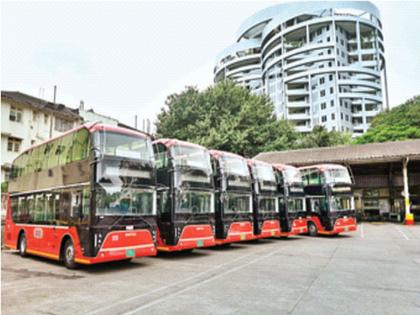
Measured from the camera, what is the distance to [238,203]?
46.8 feet

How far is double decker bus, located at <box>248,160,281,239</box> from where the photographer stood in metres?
15.5

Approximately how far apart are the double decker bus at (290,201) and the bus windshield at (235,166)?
144 inches

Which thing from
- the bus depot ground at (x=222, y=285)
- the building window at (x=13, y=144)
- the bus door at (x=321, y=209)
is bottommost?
the bus depot ground at (x=222, y=285)

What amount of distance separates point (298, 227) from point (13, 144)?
2368cm

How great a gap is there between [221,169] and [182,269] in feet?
16.7

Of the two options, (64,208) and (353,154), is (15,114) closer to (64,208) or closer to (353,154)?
(64,208)

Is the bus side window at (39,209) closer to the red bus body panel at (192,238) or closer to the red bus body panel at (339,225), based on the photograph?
the red bus body panel at (192,238)

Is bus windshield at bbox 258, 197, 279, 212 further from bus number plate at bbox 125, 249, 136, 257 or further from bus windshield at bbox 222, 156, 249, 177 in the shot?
→ bus number plate at bbox 125, 249, 136, 257

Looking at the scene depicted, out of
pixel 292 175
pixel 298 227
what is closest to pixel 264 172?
pixel 292 175

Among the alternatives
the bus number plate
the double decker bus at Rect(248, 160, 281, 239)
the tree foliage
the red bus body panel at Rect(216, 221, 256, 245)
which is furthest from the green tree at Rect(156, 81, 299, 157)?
the bus number plate

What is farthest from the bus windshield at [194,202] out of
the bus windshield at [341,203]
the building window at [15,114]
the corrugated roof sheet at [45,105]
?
the corrugated roof sheet at [45,105]

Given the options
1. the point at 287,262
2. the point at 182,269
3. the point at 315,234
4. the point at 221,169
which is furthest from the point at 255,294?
the point at 315,234

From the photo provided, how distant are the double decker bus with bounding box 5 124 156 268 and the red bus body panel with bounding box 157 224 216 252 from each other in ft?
4.50

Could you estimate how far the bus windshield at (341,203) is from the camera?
18.4 meters
